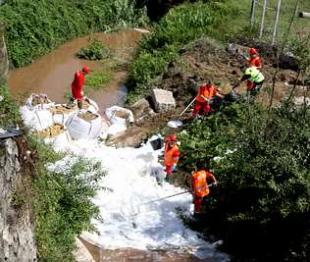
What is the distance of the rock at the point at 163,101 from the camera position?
1631 cm

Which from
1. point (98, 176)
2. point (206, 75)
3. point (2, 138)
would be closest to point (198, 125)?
point (206, 75)

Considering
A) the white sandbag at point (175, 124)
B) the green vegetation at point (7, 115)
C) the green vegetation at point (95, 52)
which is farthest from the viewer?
the green vegetation at point (95, 52)

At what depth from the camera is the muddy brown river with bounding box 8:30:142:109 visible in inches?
727

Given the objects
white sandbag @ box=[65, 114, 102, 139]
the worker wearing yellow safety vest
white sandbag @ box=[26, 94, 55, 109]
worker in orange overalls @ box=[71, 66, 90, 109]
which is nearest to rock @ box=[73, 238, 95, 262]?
white sandbag @ box=[65, 114, 102, 139]

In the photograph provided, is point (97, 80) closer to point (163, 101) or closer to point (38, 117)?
point (163, 101)

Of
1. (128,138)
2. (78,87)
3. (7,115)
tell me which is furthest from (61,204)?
(78,87)

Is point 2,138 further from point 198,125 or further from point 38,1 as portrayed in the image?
point 38,1

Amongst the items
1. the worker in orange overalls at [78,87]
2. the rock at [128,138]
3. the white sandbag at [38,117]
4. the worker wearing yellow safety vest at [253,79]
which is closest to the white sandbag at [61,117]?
the white sandbag at [38,117]

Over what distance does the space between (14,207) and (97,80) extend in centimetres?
1174

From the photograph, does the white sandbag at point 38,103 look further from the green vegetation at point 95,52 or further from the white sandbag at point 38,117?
the green vegetation at point 95,52

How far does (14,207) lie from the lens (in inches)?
301

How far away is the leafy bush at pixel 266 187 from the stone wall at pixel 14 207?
4.10m

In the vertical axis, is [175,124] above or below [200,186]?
below

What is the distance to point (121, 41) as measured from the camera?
23688 mm
